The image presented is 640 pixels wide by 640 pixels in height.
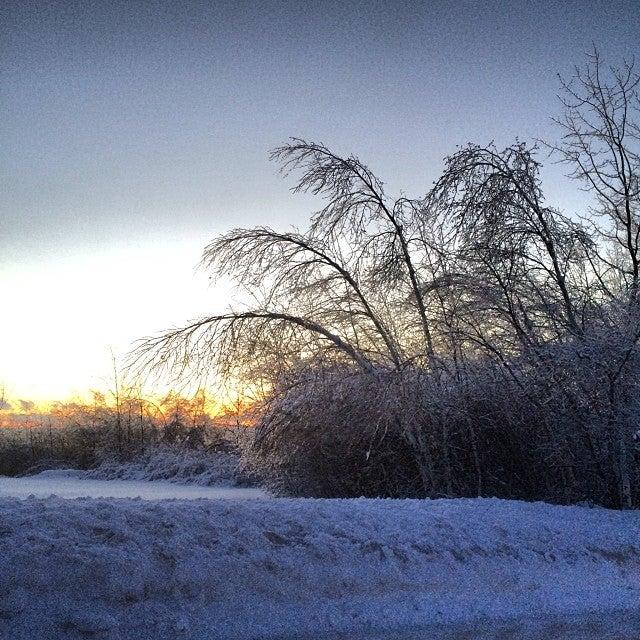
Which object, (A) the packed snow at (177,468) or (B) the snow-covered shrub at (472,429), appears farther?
(A) the packed snow at (177,468)

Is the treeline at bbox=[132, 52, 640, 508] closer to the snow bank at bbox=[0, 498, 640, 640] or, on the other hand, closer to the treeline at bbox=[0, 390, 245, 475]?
the snow bank at bbox=[0, 498, 640, 640]

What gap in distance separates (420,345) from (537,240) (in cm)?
323

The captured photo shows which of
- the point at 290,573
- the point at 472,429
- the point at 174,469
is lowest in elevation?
the point at 290,573

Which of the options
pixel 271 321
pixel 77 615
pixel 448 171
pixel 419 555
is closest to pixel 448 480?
pixel 271 321

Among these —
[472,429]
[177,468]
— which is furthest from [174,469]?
[472,429]

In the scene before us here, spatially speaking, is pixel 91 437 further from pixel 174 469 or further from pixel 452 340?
pixel 452 340

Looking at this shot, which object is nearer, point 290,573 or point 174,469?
point 290,573

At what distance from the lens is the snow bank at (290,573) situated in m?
5.52

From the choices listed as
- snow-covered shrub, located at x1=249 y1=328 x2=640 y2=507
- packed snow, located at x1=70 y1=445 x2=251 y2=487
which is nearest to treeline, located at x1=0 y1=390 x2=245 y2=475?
packed snow, located at x1=70 y1=445 x2=251 y2=487

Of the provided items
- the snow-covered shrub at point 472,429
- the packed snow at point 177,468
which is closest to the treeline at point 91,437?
the packed snow at point 177,468

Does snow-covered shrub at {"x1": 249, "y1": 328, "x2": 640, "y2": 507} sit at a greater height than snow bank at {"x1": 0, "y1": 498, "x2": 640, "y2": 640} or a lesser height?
greater

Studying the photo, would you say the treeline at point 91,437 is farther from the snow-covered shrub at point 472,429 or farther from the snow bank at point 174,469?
the snow-covered shrub at point 472,429

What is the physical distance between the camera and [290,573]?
6.43 metres

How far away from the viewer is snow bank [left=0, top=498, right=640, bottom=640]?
18.1 ft
